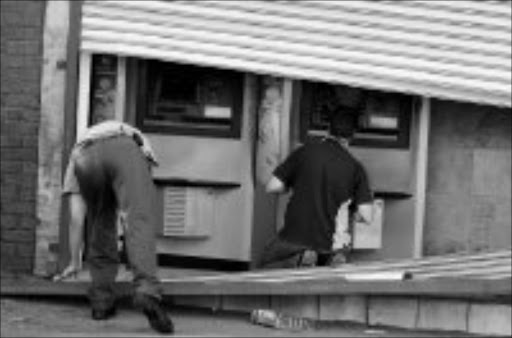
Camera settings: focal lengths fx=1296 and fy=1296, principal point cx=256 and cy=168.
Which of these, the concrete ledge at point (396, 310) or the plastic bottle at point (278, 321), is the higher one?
the concrete ledge at point (396, 310)

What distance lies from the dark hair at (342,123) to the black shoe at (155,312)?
2.01 meters

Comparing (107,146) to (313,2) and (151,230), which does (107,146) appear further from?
Result: (313,2)

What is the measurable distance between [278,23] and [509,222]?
2378mm

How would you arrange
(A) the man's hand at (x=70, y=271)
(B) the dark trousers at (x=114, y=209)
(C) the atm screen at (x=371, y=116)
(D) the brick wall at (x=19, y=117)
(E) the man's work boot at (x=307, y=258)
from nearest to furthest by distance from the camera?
1. (B) the dark trousers at (x=114, y=209)
2. (A) the man's hand at (x=70, y=271)
3. (E) the man's work boot at (x=307, y=258)
4. (D) the brick wall at (x=19, y=117)
5. (C) the atm screen at (x=371, y=116)

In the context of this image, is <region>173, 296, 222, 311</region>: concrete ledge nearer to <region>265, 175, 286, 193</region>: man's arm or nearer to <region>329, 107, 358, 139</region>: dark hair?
<region>265, 175, 286, 193</region>: man's arm

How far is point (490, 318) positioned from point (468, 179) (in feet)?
5.68

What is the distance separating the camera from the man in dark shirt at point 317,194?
30.4 feet

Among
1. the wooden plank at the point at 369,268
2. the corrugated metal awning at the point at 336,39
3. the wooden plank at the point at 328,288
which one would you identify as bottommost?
the wooden plank at the point at 328,288

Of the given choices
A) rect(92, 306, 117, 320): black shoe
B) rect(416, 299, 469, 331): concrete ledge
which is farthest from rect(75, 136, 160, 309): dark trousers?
rect(416, 299, 469, 331): concrete ledge

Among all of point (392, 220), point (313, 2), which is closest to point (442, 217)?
point (392, 220)

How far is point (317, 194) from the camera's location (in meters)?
9.26

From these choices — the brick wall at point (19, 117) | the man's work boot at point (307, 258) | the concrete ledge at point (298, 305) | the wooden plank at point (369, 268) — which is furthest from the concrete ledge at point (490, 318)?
the brick wall at point (19, 117)

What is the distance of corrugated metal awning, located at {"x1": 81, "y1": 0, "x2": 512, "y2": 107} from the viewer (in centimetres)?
934

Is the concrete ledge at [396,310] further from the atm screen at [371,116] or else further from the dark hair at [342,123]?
the atm screen at [371,116]
